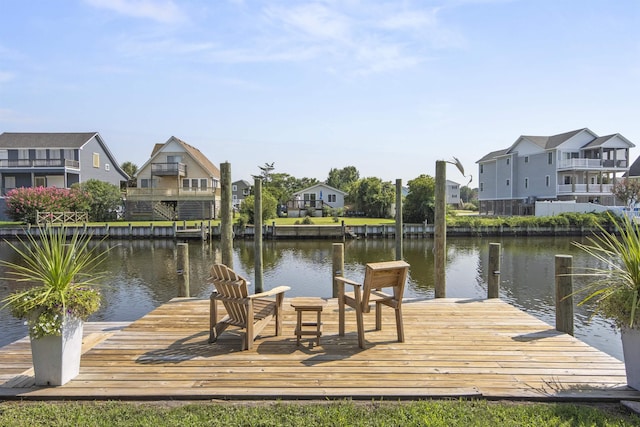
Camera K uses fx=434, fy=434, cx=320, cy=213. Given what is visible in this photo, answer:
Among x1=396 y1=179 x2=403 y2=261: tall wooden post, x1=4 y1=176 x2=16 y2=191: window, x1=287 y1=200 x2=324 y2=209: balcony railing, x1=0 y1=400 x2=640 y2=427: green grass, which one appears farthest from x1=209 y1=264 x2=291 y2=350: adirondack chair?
x1=287 y1=200 x2=324 y2=209: balcony railing

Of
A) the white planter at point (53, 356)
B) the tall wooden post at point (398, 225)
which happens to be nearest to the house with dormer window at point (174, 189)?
the tall wooden post at point (398, 225)

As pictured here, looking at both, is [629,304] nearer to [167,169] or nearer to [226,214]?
[226,214]

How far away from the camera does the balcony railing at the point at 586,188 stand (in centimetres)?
4078

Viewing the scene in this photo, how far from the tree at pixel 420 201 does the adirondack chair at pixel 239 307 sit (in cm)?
3541

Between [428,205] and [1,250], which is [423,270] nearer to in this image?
[428,205]

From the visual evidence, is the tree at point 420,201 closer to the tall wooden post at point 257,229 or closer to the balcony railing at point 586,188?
the balcony railing at point 586,188

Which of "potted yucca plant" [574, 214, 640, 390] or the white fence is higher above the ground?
the white fence

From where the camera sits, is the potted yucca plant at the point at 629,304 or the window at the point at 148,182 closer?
the potted yucca plant at the point at 629,304

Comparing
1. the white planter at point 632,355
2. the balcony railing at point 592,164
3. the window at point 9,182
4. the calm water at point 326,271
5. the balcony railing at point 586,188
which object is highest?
the balcony railing at point 592,164

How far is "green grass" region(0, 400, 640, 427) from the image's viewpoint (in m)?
3.39

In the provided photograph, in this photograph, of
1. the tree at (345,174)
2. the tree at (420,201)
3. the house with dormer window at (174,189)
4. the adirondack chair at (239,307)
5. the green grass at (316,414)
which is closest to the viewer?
the green grass at (316,414)

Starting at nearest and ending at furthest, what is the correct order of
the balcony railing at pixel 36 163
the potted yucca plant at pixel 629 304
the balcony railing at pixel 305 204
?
the potted yucca plant at pixel 629 304, the balcony railing at pixel 36 163, the balcony railing at pixel 305 204

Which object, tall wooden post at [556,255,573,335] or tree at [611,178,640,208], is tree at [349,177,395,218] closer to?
tree at [611,178,640,208]

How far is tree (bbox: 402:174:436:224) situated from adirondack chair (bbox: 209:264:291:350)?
35413mm
